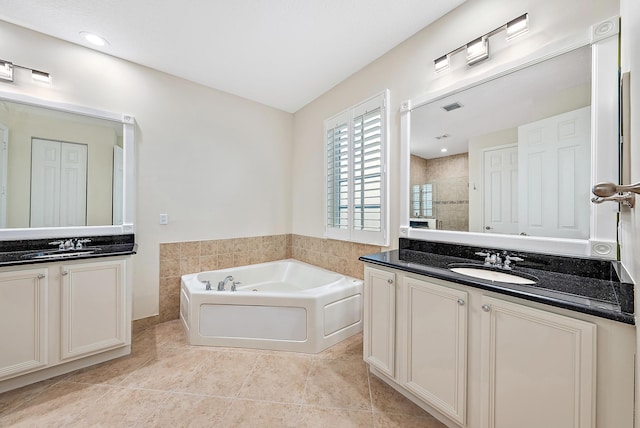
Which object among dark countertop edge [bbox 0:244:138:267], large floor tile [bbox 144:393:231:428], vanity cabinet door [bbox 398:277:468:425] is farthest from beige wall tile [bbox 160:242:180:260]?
vanity cabinet door [bbox 398:277:468:425]

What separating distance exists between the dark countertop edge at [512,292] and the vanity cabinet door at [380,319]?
0.42 ft

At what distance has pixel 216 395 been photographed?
163cm

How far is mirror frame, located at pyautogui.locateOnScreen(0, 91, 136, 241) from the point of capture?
197cm

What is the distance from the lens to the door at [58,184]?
2.04 meters

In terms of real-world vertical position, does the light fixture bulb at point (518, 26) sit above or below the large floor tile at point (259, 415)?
above

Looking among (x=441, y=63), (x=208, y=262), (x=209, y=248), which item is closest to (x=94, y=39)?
(x=209, y=248)

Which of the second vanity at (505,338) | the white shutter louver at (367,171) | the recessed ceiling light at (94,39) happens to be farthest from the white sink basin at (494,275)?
the recessed ceiling light at (94,39)

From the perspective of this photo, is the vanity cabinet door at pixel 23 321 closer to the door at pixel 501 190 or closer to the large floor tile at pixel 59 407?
the large floor tile at pixel 59 407

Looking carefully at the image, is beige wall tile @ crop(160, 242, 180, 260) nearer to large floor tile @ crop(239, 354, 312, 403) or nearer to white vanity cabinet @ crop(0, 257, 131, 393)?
white vanity cabinet @ crop(0, 257, 131, 393)

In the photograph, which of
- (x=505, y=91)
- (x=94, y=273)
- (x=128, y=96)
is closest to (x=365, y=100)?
(x=505, y=91)

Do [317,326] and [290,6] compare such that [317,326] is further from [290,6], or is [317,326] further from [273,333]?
[290,6]

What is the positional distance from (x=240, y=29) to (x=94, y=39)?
4.22 ft

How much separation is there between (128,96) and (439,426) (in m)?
3.67

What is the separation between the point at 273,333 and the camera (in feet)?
7.12
